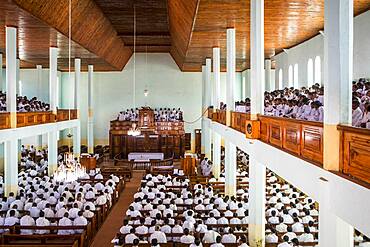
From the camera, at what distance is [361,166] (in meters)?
5.98

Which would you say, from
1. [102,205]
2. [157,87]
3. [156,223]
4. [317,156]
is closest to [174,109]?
[157,87]

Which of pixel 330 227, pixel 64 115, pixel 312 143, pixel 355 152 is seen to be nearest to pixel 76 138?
pixel 64 115

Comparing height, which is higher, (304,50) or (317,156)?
(304,50)

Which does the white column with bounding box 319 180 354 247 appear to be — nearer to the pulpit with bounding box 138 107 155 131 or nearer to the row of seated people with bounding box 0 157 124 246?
the row of seated people with bounding box 0 157 124 246

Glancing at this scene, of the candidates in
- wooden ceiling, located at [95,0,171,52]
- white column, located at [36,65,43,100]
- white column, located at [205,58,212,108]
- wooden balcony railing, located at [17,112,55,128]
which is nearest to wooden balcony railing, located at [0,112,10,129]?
wooden balcony railing, located at [17,112,55,128]

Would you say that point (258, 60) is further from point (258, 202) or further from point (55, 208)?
point (55, 208)

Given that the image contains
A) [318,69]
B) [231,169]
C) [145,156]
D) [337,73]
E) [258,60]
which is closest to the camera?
[337,73]

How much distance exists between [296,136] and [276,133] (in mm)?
1782

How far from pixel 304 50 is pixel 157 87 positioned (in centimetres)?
1877

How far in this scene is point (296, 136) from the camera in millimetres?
9125

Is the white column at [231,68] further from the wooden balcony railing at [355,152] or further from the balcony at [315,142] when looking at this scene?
the wooden balcony railing at [355,152]

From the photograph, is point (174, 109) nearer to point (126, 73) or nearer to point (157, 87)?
point (157, 87)

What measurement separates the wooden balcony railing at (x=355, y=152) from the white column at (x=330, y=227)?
0.63 meters

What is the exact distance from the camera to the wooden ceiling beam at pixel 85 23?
1625 centimetres
